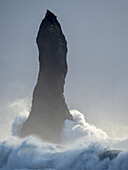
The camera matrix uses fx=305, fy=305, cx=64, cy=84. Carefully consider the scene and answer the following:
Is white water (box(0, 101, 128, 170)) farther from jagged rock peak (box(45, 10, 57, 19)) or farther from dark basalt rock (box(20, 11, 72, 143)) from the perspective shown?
jagged rock peak (box(45, 10, 57, 19))

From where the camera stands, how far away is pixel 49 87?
55125 mm

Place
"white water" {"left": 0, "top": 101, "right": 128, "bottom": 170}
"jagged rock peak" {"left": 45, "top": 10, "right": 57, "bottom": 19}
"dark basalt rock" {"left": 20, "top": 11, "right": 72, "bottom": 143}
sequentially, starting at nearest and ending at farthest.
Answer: "white water" {"left": 0, "top": 101, "right": 128, "bottom": 170}, "dark basalt rock" {"left": 20, "top": 11, "right": 72, "bottom": 143}, "jagged rock peak" {"left": 45, "top": 10, "right": 57, "bottom": 19}

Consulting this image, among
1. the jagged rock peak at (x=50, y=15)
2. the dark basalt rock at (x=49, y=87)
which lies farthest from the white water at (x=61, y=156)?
the jagged rock peak at (x=50, y=15)

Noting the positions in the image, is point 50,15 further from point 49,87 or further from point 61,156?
point 61,156

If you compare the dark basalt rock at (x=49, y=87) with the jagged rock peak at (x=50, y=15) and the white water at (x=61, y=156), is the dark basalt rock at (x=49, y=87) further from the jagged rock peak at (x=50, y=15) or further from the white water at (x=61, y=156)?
the white water at (x=61, y=156)

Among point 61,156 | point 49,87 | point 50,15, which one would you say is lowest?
point 61,156

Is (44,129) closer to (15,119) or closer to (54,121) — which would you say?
(54,121)

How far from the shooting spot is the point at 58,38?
5609 centimetres

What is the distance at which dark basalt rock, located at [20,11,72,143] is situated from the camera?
2073 inches

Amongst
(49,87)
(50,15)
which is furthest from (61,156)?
(50,15)

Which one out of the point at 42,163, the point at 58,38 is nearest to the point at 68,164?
the point at 42,163

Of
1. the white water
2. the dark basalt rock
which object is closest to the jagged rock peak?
the dark basalt rock

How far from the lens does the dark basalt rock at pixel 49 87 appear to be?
52.7 meters

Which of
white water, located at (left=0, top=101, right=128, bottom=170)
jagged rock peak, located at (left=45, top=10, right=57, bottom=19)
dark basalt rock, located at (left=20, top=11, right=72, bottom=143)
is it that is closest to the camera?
white water, located at (left=0, top=101, right=128, bottom=170)
